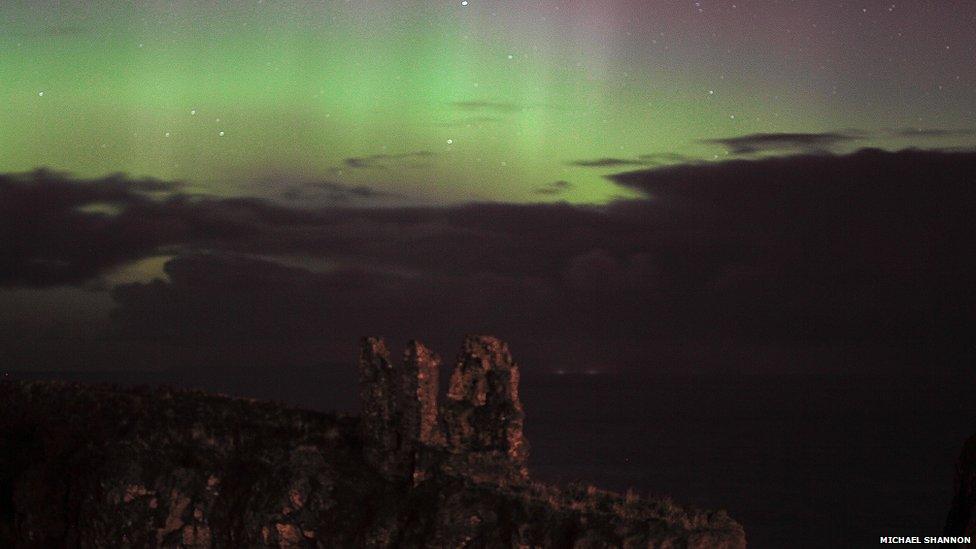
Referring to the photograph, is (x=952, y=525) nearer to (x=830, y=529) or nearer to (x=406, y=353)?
(x=406, y=353)

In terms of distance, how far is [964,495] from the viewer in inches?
2418

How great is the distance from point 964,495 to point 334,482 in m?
25.1

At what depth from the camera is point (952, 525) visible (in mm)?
59688

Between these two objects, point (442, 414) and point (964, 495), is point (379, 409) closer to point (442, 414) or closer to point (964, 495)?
point (442, 414)

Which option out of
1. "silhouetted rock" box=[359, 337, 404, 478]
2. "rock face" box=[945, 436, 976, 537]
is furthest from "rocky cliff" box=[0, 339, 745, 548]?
"rock face" box=[945, 436, 976, 537]

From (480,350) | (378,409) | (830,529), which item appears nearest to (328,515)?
(378,409)

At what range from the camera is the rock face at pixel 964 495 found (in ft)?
194

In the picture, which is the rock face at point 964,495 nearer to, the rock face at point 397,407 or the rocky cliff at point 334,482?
the rocky cliff at point 334,482

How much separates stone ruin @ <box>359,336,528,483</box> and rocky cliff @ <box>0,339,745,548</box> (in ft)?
0.17

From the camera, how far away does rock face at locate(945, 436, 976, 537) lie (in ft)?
194

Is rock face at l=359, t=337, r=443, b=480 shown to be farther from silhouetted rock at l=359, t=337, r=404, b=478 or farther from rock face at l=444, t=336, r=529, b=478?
rock face at l=444, t=336, r=529, b=478

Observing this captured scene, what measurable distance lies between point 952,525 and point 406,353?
22.2 m

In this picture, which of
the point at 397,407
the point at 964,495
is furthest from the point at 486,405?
→ the point at 964,495

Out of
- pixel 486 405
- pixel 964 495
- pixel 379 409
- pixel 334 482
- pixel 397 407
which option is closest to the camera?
pixel 334 482
